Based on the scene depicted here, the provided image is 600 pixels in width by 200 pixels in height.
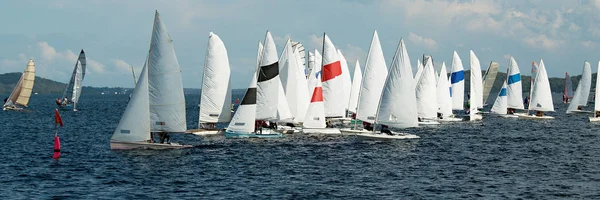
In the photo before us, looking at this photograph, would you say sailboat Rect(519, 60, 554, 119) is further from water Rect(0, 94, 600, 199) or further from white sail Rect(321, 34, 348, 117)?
white sail Rect(321, 34, 348, 117)

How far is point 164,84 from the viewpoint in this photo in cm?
5406

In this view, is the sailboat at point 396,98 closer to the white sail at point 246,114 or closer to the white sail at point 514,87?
the white sail at point 246,114

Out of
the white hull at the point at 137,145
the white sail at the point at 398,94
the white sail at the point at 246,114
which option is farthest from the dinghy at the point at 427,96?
the white hull at the point at 137,145

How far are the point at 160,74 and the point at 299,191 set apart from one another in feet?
61.8

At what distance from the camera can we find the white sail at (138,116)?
5272 cm

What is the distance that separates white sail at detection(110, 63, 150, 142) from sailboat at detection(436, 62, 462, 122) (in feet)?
173

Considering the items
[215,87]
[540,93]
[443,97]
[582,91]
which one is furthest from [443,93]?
[582,91]

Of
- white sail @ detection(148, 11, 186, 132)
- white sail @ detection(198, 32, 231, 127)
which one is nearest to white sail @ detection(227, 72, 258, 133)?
white sail @ detection(198, 32, 231, 127)

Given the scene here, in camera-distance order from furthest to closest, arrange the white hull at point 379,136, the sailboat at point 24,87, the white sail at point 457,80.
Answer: the sailboat at point 24,87
the white sail at point 457,80
the white hull at point 379,136

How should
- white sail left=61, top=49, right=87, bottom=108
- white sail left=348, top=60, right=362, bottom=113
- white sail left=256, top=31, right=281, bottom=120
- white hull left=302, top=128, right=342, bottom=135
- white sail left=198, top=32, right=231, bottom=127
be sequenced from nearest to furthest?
white sail left=256, top=31, right=281, bottom=120, white sail left=198, top=32, right=231, bottom=127, white hull left=302, top=128, right=342, bottom=135, white sail left=348, top=60, right=362, bottom=113, white sail left=61, top=49, right=87, bottom=108

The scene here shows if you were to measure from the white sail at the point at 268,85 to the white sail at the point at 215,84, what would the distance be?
345 centimetres

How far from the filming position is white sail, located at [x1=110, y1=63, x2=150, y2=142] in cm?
5272

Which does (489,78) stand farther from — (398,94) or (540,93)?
(398,94)

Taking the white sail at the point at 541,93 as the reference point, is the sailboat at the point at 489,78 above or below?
above
